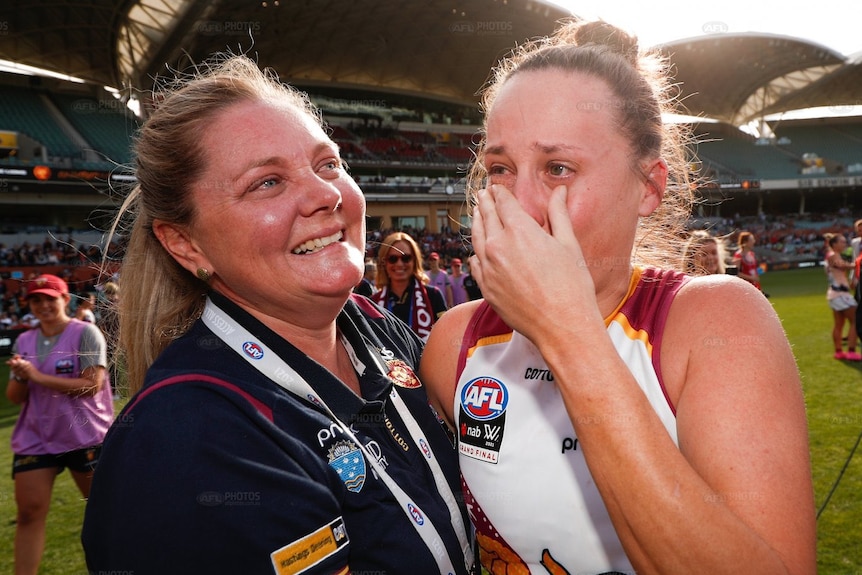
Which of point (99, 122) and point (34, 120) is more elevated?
point (99, 122)

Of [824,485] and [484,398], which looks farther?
[824,485]

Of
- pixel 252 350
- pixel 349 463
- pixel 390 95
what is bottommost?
pixel 349 463

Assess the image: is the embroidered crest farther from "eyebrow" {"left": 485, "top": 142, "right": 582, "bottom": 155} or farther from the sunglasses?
the sunglasses

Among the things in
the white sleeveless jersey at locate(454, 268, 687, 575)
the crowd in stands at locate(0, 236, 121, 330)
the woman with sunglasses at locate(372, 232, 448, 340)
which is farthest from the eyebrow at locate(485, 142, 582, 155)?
the crowd in stands at locate(0, 236, 121, 330)

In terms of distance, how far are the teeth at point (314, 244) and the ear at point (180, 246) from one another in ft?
1.01

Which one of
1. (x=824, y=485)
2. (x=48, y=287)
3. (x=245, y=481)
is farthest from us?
(x=824, y=485)

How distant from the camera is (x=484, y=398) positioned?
1.70 meters

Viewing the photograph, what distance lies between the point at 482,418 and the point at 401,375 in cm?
40

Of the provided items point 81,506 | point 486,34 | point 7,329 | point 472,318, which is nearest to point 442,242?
point 486,34

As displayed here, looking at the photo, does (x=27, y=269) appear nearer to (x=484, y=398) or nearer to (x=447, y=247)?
(x=447, y=247)

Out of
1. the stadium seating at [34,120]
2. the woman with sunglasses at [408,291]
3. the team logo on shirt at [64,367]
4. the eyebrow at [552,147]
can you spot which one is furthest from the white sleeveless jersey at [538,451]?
the stadium seating at [34,120]

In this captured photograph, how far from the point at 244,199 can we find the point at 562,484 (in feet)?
3.83

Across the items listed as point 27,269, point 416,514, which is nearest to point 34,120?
point 27,269

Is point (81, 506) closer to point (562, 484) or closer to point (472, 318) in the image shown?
point (472, 318)
